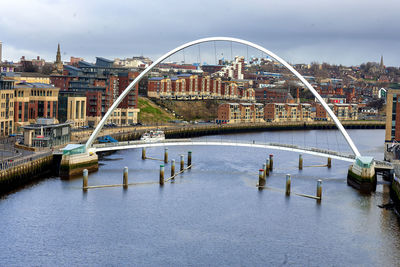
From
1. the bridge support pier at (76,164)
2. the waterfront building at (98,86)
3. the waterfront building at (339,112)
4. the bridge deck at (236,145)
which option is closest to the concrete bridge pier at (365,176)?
the bridge deck at (236,145)

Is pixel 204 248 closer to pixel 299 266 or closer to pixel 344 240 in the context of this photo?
pixel 299 266

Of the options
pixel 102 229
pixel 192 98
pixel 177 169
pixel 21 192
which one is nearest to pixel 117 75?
pixel 192 98

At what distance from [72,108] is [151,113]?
34549 mm

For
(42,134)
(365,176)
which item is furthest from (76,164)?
(365,176)

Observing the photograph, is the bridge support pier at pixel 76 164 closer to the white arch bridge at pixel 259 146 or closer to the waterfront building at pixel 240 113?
the white arch bridge at pixel 259 146

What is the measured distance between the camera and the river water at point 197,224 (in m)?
37.7

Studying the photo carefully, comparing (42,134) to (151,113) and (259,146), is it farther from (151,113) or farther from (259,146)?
(151,113)

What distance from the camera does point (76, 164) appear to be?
5997 cm

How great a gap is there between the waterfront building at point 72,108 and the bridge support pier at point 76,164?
101 feet

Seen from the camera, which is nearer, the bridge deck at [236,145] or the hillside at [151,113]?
the bridge deck at [236,145]

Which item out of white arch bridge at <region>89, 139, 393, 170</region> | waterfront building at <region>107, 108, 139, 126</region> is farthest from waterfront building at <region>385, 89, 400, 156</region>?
waterfront building at <region>107, 108, 139, 126</region>

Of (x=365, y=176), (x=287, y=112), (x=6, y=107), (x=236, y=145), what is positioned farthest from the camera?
(x=287, y=112)

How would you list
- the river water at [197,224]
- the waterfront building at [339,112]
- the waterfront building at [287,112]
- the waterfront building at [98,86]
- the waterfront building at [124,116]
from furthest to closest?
the waterfront building at [339,112]
the waterfront building at [287,112]
the waterfront building at [124,116]
the waterfront building at [98,86]
the river water at [197,224]

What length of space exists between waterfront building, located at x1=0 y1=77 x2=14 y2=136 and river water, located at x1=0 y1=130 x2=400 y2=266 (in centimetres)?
2168
